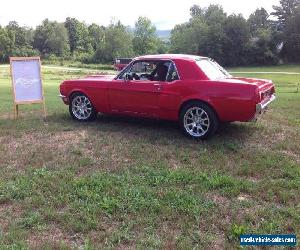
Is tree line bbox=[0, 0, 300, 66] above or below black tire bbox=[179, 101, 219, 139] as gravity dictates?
above

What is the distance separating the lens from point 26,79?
9.77 meters

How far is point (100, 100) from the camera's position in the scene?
28.7 ft

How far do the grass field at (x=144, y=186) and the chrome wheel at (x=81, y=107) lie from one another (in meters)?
0.69

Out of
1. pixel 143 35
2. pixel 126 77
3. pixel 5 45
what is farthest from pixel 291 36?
pixel 126 77

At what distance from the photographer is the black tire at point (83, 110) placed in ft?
29.6

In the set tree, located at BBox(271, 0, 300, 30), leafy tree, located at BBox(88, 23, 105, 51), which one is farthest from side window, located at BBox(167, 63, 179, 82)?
leafy tree, located at BBox(88, 23, 105, 51)

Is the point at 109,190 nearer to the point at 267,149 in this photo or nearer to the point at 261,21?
the point at 267,149

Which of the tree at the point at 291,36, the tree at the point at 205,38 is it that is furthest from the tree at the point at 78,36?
the tree at the point at 291,36

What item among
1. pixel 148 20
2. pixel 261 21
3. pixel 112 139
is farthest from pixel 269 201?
pixel 148 20

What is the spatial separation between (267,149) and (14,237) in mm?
4207

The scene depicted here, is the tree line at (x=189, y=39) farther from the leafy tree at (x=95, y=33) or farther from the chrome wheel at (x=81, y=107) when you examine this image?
the chrome wheel at (x=81, y=107)

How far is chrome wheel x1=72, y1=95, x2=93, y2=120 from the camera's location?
29.6ft

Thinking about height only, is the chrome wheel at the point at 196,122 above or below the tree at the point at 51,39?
below

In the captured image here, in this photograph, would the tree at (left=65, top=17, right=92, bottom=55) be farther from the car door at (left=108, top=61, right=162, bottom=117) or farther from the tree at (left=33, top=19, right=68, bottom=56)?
the car door at (left=108, top=61, right=162, bottom=117)
